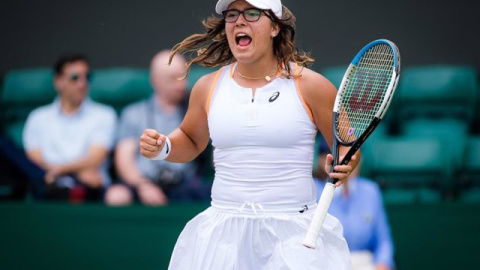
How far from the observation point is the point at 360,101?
3.35 meters

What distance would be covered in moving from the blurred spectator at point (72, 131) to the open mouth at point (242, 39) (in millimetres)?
2576

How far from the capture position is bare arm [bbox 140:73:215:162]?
3402mm

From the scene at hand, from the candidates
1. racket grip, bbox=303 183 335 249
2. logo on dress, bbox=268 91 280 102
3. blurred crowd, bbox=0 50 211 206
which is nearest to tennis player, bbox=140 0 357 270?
logo on dress, bbox=268 91 280 102

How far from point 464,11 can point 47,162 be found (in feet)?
9.99

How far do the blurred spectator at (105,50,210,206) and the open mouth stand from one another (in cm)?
207

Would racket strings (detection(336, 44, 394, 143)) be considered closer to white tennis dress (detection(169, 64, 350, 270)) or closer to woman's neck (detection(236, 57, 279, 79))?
white tennis dress (detection(169, 64, 350, 270))

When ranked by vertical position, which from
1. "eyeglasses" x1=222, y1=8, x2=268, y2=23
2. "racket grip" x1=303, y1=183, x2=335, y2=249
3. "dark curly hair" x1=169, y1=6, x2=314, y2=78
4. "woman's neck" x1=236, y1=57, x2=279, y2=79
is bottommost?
"racket grip" x1=303, y1=183, x2=335, y2=249

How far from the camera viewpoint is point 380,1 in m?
6.61

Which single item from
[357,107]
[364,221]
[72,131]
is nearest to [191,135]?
[357,107]

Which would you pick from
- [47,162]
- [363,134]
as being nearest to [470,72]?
[47,162]

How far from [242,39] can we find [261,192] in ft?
1.79

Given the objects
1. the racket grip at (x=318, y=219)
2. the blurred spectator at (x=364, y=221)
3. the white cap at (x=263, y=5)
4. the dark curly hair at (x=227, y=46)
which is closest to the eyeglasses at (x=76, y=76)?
the blurred spectator at (x=364, y=221)

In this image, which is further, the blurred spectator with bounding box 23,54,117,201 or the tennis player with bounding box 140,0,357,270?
the blurred spectator with bounding box 23,54,117,201

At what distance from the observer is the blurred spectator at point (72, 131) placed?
5832 millimetres
